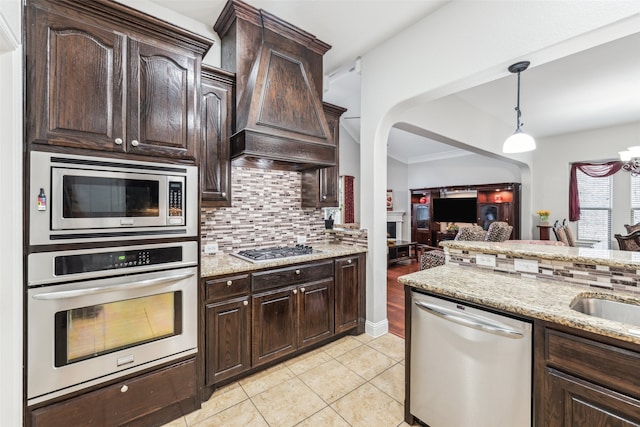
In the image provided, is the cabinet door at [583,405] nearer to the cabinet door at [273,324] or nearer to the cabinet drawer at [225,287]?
the cabinet door at [273,324]

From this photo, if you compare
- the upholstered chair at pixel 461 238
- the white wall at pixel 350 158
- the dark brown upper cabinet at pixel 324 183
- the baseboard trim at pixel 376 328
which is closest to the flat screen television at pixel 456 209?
the white wall at pixel 350 158

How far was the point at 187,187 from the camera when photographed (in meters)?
1.80

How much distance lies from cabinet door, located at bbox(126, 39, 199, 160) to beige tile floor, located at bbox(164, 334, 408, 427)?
5.70 feet

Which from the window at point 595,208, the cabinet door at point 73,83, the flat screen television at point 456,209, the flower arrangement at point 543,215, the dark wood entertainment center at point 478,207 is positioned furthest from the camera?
the flat screen television at point 456,209

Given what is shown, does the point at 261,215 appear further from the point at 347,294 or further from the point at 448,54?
the point at 448,54

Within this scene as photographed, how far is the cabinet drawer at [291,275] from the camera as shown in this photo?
7.21 feet

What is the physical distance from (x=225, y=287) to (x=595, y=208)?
732 cm

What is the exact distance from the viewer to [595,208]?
5.66 meters

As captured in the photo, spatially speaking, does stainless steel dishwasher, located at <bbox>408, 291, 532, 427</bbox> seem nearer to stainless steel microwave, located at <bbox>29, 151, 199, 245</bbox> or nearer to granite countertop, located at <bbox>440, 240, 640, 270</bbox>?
granite countertop, located at <bbox>440, 240, 640, 270</bbox>

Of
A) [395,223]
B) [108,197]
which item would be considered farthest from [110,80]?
[395,223]

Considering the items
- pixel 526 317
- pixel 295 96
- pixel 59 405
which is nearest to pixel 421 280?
pixel 526 317

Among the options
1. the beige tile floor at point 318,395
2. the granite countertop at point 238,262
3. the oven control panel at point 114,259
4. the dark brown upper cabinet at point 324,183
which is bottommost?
the beige tile floor at point 318,395
